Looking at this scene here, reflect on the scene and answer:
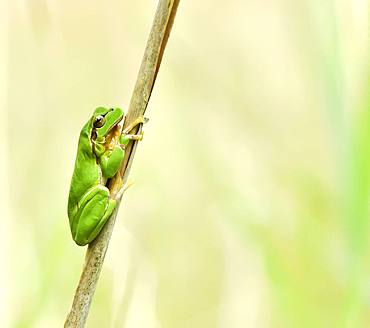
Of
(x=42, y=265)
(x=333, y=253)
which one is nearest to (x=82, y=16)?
(x=42, y=265)

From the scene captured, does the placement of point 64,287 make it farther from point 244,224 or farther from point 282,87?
point 282,87

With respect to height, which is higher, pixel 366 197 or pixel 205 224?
pixel 366 197

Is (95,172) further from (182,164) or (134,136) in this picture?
(182,164)

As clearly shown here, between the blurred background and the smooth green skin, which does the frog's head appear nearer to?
the smooth green skin

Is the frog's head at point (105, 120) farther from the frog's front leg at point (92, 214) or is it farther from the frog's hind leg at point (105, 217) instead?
the frog's hind leg at point (105, 217)

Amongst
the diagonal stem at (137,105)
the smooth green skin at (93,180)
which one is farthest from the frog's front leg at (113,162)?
the diagonal stem at (137,105)

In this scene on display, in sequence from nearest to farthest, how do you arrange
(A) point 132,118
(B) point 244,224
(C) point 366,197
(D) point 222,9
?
(C) point 366,197
(A) point 132,118
(B) point 244,224
(D) point 222,9

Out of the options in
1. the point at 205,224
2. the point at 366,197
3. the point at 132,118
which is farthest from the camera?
the point at 205,224

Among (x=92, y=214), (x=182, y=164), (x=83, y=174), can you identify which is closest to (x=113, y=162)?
(x=92, y=214)
